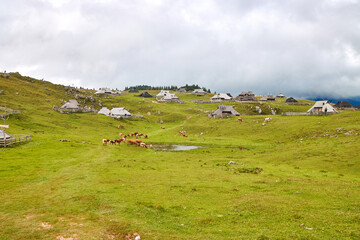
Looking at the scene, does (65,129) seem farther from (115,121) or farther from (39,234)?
(39,234)

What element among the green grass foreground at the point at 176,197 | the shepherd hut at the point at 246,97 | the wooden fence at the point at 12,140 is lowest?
the green grass foreground at the point at 176,197

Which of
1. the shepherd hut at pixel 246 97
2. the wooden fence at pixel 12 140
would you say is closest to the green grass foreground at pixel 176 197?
the wooden fence at pixel 12 140

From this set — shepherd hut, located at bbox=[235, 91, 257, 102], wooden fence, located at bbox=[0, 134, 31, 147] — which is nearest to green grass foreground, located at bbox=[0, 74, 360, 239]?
wooden fence, located at bbox=[0, 134, 31, 147]

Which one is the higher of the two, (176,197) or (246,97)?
(246,97)

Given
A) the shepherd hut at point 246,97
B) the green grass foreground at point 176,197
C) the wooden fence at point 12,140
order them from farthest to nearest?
the shepherd hut at point 246,97
the wooden fence at point 12,140
the green grass foreground at point 176,197

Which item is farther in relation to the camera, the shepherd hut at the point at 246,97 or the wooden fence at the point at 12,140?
the shepherd hut at the point at 246,97

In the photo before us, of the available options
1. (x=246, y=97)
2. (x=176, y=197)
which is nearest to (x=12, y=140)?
(x=176, y=197)

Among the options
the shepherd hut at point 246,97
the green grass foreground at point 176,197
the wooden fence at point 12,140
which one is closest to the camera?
the green grass foreground at point 176,197

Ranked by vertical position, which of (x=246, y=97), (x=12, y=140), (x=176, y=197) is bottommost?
(x=176, y=197)

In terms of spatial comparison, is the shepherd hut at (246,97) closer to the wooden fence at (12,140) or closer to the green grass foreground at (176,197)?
the green grass foreground at (176,197)

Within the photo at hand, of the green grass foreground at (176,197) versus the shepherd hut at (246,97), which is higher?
the shepherd hut at (246,97)

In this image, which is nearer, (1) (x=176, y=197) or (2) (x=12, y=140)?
(1) (x=176, y=197)

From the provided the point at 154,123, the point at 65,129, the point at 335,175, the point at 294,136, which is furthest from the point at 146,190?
the point at 154,123

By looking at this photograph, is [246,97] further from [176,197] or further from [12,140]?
[176,197]
